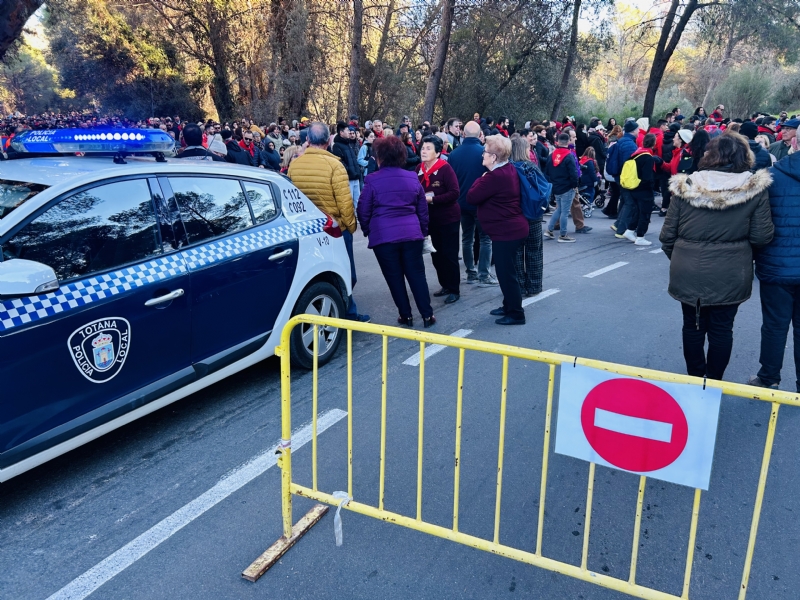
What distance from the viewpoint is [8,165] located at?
12.0 feet

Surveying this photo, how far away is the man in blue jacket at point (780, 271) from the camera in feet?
12.8

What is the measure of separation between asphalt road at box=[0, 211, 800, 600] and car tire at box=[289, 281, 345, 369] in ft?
0.50

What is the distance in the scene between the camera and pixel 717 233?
3.98 meters

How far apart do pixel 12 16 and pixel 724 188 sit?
50.0 feet

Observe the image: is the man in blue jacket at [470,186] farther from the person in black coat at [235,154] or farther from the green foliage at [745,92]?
the green foliage at [745,92]

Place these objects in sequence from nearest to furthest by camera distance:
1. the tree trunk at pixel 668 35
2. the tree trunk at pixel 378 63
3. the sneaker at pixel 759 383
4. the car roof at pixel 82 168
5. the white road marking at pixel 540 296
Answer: the car roof at pixel 82 168 → the sneaker at pixel 759 383 → the white road marking at pixel 540 296 → the tree trunk at pixel 668 35 → the tree trunk at pixel 378 63

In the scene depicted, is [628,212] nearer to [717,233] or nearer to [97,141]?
[717,233]

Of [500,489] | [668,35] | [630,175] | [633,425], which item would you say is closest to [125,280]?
[500,489]

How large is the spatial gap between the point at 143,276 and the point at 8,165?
1164 millimetres

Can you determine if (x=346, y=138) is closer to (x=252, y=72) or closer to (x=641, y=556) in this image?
(x=641, y=556)

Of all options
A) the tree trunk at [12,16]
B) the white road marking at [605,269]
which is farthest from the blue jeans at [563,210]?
the tree trunk at [12,16]

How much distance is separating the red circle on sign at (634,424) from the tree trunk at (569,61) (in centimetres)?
2523

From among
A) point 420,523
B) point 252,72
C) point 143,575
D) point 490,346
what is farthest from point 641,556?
point 252,72

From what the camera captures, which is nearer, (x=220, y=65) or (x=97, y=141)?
(x=97, y=141)
